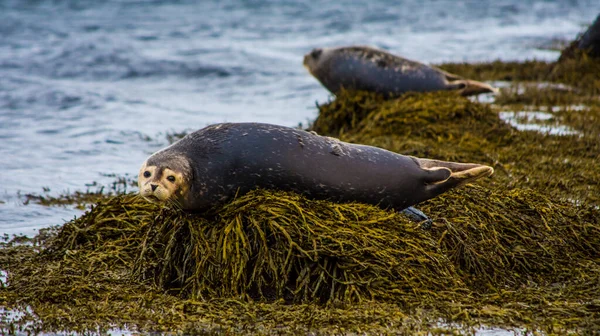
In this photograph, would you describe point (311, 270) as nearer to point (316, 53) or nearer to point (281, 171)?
point (281, 171)

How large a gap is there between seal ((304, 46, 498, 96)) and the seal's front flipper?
197 inches

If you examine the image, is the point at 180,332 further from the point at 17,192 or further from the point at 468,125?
the point at 468,125

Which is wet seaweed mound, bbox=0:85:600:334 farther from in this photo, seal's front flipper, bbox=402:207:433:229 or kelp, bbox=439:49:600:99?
kelp, bbox=439:49:600:99

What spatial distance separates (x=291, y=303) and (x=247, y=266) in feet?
1.12

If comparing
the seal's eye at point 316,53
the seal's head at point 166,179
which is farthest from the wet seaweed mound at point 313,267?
the seal's eye at point 316,53

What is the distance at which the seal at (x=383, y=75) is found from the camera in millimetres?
9914

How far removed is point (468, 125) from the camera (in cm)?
823

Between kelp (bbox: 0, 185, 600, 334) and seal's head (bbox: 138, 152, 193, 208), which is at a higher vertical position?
seal's head (bbox: 138, 152, 193, 208)

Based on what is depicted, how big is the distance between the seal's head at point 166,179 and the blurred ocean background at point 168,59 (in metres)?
1.78

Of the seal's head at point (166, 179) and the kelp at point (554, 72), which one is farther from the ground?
the seal's head at point (166, 179)

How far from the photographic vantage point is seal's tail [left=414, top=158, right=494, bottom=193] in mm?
4965

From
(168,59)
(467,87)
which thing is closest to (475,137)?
(467,87)

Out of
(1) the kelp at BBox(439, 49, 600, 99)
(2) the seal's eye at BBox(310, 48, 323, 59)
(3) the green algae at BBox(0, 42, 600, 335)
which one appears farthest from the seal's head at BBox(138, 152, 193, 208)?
(1) the kelp at BBox(439, 49, 600, 99)

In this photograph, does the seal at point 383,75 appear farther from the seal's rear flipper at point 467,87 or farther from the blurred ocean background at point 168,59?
the blurred ocean background at point 168,59
